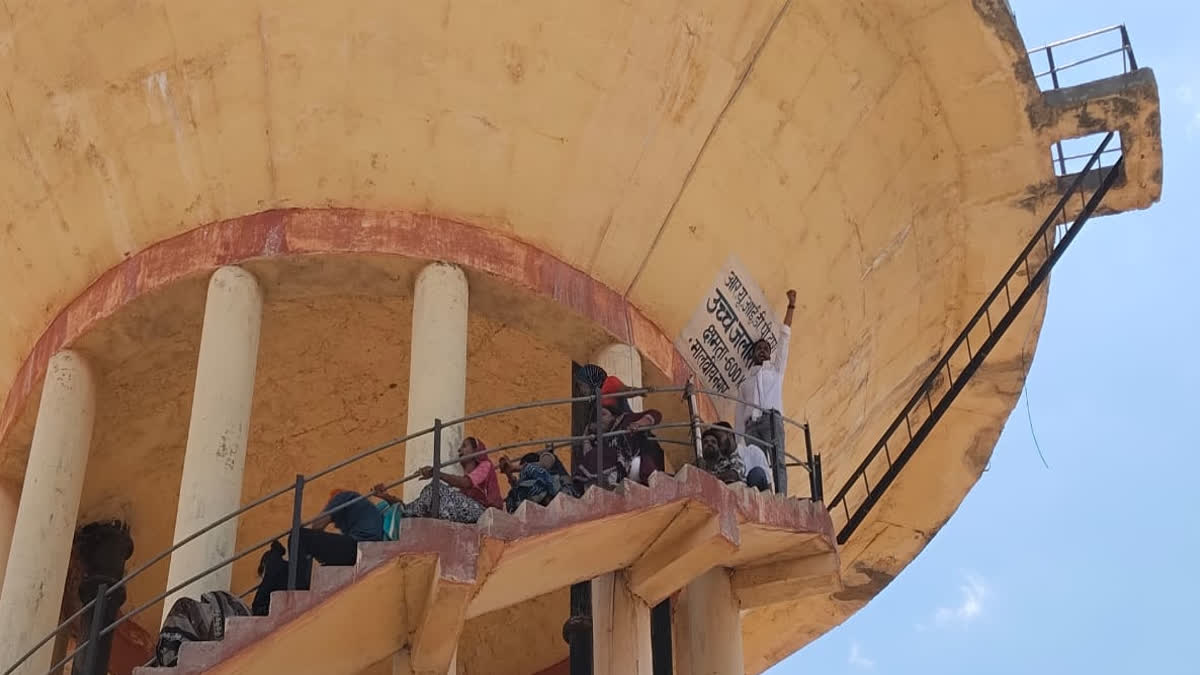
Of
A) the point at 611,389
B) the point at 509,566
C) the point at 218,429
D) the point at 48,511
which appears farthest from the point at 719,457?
the point at 48,511

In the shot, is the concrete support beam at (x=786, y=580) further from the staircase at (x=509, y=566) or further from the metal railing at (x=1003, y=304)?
the metal railing at (x=1003, y=304)

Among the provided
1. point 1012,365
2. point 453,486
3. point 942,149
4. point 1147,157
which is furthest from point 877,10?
point 453,486

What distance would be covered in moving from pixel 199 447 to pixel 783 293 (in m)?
5.46

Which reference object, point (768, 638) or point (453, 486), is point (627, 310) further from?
point (768, 638)

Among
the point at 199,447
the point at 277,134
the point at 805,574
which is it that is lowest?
the point at 805,574

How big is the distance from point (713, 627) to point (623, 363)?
230 cm

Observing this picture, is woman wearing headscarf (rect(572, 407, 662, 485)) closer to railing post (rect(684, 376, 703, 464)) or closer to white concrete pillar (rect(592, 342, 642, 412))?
railing post (rect(684, 376, 703, 464))

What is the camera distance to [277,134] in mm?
14242

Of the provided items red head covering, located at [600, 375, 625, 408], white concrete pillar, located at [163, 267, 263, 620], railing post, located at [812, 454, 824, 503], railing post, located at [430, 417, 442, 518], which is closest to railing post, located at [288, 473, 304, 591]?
railing post, located at [430, 417, 442, 518]

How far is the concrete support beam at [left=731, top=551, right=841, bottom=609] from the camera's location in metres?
13.9

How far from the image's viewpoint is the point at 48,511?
14.0m

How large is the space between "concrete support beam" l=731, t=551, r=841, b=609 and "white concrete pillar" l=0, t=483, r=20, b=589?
628cm

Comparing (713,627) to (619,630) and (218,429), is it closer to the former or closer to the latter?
(619,630)

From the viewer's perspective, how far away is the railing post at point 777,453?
13.8 metres
